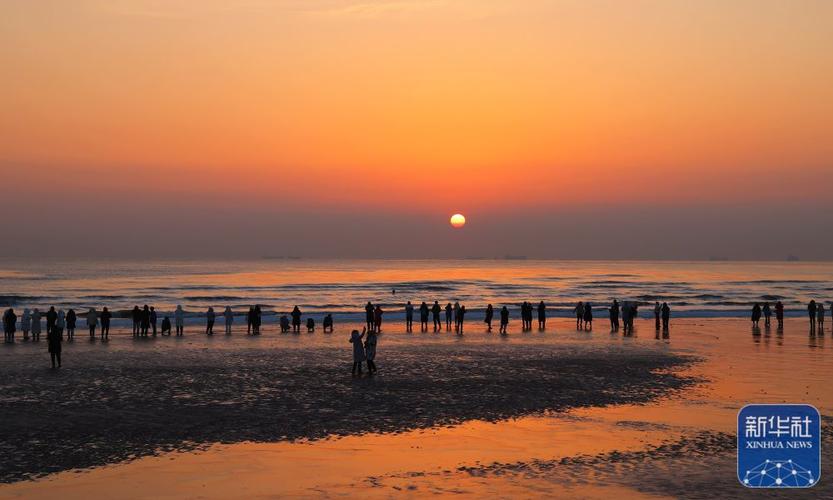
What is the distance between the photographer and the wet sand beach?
462 inches

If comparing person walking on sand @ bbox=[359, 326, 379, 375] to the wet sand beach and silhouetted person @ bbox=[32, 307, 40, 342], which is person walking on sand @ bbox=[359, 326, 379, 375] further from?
silhouetted person @ bbox=[32, 307, 40, 342]

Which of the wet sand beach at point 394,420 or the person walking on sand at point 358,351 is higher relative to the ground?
the person walking on sand at point 358,351

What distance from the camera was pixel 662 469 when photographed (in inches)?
484

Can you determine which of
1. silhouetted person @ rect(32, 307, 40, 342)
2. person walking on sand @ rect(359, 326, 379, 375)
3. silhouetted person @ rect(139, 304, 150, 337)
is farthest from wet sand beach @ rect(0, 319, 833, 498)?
silhouetted person @ rect(139, 304, 150, 337)

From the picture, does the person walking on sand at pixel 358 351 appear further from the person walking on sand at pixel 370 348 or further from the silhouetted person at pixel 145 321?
the silhouetted person at pixel 145 321

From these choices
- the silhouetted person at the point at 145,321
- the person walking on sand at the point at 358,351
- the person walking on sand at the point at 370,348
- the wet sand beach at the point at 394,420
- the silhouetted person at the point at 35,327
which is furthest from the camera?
the silhouetted person at the point at 145,321

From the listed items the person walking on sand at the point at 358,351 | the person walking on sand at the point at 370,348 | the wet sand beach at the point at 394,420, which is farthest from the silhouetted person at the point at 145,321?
the person walking on sand at the point at 370,348

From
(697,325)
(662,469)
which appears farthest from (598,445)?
(697,325)

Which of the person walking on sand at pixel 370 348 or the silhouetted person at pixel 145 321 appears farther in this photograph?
the silhouetted person at pixel 145 321

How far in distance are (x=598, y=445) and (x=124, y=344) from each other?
25.1m

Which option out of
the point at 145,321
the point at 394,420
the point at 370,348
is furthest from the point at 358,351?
the point at 145,321

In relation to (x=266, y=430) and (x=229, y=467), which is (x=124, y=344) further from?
(x=229, y=467)

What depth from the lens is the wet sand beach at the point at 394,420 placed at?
11742mm

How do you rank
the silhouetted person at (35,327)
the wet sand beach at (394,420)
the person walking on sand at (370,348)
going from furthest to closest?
the silhouetted person at (35,327) → the person walking on sand at (370,348) → the wet sand beach at (394,420)
